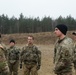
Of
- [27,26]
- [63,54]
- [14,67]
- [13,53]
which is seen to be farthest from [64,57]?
[27,26]

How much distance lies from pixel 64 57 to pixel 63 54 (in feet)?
0.25

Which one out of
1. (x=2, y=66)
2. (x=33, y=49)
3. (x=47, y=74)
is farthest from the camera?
(x=47, y=74)

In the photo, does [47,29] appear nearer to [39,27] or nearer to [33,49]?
[39,27]

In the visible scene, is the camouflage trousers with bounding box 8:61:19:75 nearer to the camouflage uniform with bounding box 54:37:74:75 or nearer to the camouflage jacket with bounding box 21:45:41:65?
the camouflage jacket with bounding box 21:45:41:65

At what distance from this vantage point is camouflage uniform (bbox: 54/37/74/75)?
7.27m

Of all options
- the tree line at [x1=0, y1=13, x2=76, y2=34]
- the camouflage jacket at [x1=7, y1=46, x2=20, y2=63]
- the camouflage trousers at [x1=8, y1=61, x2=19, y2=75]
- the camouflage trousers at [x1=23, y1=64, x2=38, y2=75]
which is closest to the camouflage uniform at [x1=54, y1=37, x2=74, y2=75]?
the camouflage trousers at [x1=23, y1=64, x2=38, y2=75]

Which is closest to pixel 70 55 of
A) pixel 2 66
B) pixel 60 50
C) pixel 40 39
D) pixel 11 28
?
pixel 60 50

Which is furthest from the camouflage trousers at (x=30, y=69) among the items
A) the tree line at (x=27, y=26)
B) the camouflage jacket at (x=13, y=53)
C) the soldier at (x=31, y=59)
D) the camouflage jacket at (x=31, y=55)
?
the tree line at (x=27, y=26)

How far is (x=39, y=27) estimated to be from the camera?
95438mm

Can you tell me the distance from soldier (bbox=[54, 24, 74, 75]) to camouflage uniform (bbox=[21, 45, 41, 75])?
4.09m

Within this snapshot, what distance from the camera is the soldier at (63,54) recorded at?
727 cm

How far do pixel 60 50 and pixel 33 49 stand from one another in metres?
4.34

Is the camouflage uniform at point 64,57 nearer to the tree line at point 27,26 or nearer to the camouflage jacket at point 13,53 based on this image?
the camouflage jacket at point 13,53

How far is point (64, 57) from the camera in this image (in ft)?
23.8
